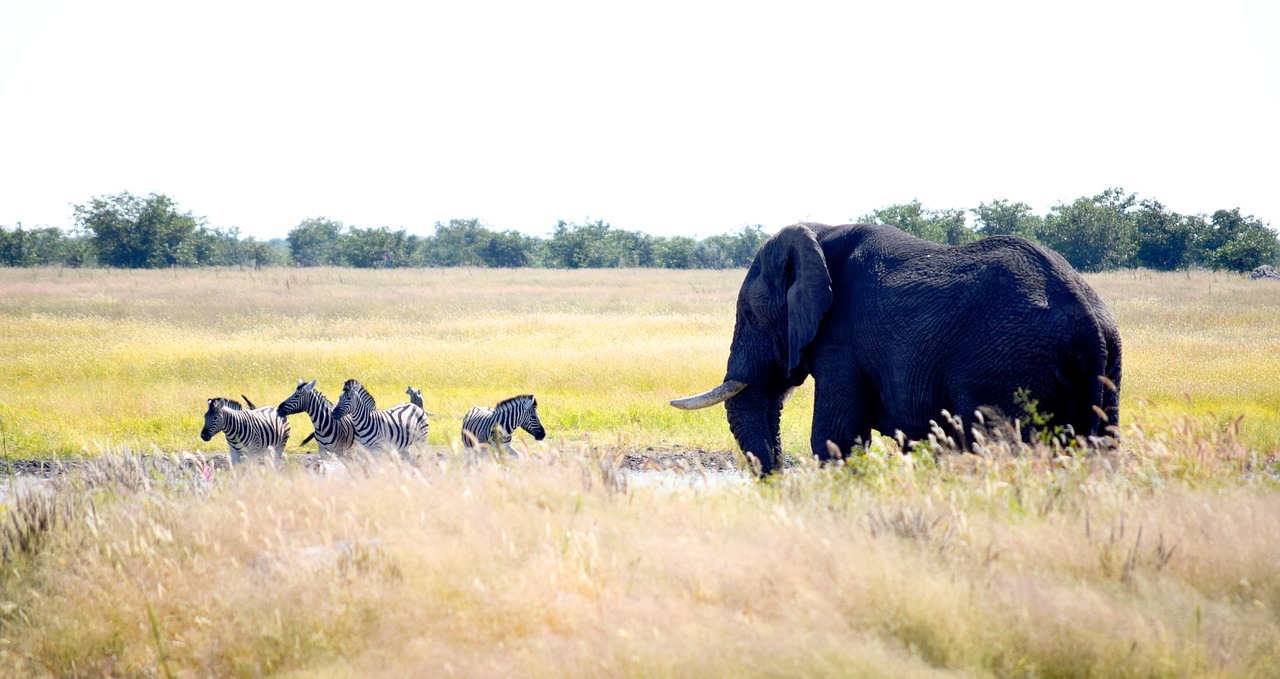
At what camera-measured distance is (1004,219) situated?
2484 inches

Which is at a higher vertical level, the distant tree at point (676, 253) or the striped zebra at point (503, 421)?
the distant tree at point (676, 253)

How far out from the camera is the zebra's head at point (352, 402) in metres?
10.6

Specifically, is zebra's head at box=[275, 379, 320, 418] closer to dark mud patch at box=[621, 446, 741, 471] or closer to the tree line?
dark mud patch at box=[621, 446, 741, 471]

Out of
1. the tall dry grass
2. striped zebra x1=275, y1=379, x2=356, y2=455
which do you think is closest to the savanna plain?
the tall dry grass

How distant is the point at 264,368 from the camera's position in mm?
19438

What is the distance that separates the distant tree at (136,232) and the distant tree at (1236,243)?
5855cm

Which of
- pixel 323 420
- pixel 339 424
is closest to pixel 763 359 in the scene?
pixel 339 424

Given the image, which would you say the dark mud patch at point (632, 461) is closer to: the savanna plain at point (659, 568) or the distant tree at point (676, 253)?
the savanna plain at point (659, 568)

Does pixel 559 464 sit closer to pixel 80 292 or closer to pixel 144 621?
pixel 144 621

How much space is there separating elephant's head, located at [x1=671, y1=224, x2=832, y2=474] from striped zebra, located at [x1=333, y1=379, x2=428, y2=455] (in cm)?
327

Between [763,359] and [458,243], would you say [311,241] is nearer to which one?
[458,243]

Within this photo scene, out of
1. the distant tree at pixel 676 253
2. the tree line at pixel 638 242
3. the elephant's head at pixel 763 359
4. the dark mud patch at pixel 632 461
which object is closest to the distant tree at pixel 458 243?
the tree line at pixel 638 242

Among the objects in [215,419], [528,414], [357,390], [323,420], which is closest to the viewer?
[215,419]

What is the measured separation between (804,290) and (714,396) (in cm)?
126
